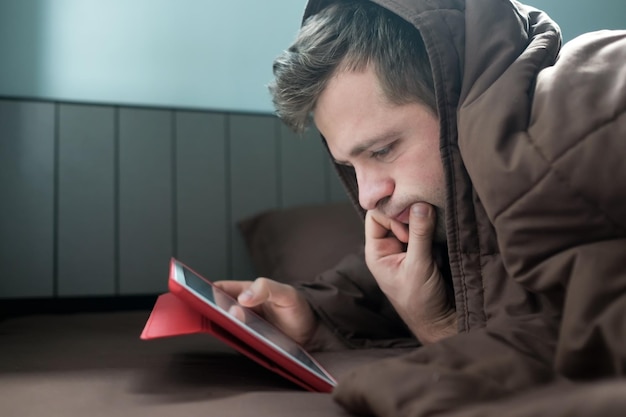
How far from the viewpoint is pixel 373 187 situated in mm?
939

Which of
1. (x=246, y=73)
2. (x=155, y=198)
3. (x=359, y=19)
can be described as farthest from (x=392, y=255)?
(x=246, y=73)

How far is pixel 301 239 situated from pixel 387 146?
0.82 m

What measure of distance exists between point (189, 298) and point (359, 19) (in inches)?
20.2

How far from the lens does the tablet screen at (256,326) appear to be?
27.3 inches

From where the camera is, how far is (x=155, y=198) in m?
1.82

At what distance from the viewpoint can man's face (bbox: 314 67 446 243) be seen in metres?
0.92

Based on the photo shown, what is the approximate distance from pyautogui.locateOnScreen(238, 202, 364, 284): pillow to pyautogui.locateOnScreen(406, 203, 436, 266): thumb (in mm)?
600

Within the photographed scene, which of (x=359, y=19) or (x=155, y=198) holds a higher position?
(x=359, y=19)

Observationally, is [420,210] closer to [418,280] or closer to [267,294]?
[418,280]

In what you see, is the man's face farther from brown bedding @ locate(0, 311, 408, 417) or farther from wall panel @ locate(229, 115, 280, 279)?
wall panel @ locate(229, 115, 280, 279)

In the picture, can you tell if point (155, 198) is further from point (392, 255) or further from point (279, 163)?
point (392, 255)

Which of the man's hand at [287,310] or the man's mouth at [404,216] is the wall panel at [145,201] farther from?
the man's mouth at [404,216]

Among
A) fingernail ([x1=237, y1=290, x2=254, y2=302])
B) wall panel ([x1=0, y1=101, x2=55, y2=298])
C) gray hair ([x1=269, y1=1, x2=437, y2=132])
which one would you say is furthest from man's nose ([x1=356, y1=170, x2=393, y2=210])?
wall panel ([x1=0, y1=101, x2=55, y2=298])

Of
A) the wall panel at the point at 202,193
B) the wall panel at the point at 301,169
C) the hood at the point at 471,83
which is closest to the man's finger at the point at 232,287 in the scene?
the hood at the point at 471,83
